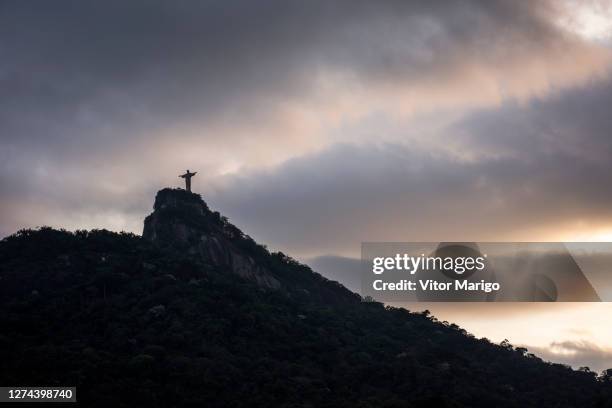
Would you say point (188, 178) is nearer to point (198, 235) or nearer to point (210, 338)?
point (198, 235)

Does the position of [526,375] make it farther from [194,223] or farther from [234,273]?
[194,223]

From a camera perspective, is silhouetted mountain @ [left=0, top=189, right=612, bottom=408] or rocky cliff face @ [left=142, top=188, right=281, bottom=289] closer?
silhouetted mountain @ [left=0, top=189, right=612, bottom=408]

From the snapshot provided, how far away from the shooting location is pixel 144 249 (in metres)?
168

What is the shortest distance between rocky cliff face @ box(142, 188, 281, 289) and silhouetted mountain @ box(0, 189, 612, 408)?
1.13ft

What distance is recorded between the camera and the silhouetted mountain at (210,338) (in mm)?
106188

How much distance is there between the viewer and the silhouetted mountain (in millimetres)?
106188

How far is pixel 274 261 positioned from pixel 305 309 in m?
35.8

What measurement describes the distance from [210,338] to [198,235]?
2087 inches

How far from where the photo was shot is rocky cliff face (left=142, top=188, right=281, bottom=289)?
178m

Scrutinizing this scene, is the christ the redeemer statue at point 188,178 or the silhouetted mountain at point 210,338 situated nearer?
the silhouetted mountain at point 210,338

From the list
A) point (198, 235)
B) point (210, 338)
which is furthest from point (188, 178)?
point (210, 338)

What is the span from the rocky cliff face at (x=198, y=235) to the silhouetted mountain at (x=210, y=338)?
0.34 meters

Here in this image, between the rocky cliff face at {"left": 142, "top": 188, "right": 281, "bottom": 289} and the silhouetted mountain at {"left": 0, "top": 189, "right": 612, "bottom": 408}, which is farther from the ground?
the rocky cliff face at {"left": 142, "top": 188, "right": 281, "bottom": 289}

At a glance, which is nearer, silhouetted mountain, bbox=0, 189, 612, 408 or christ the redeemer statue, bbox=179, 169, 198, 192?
silhouetted mountain, bbox=0, 189, 612, 408
